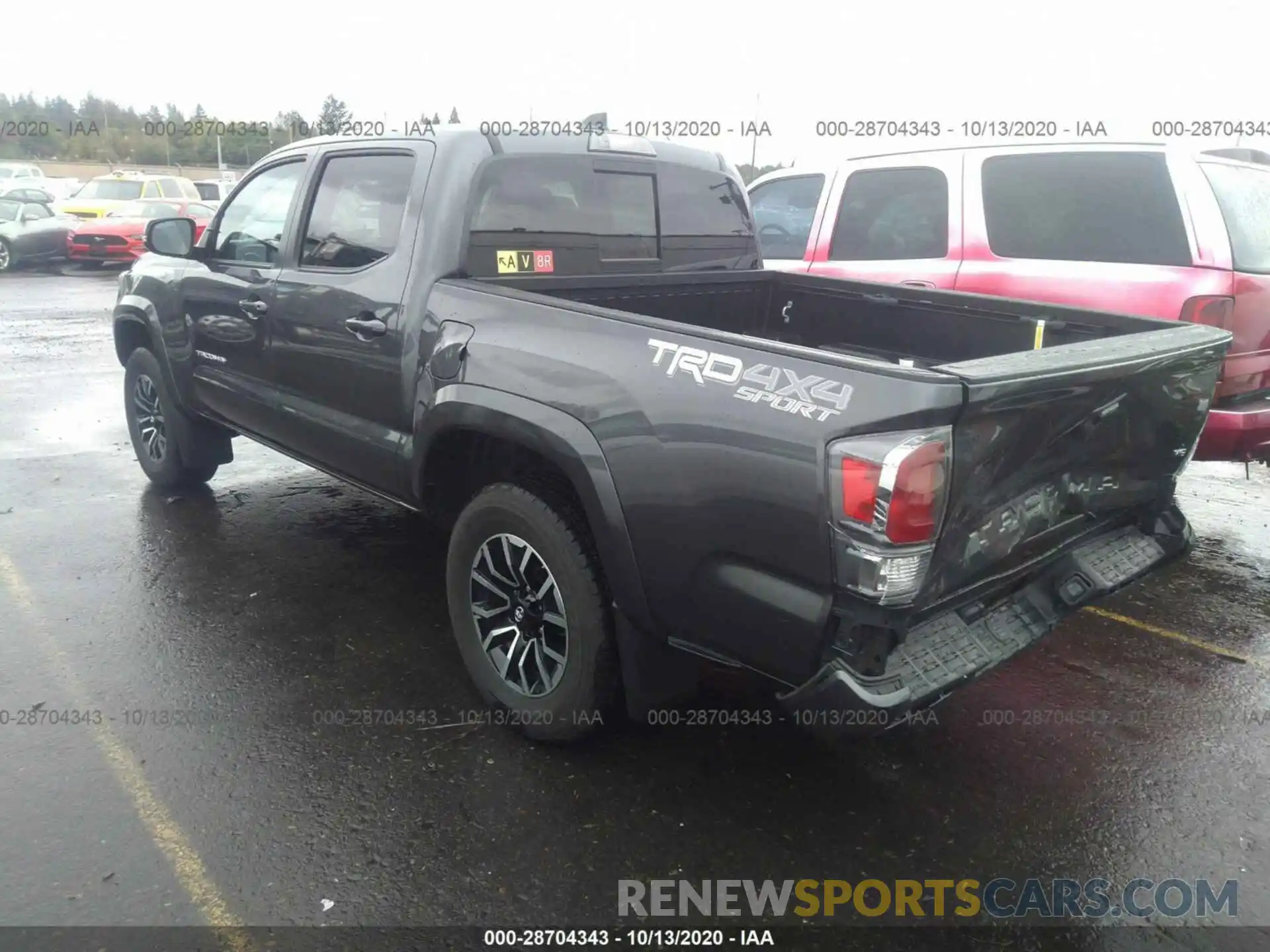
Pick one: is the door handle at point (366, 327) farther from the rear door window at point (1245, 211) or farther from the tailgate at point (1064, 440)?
the rear door window at point (1245, 211)

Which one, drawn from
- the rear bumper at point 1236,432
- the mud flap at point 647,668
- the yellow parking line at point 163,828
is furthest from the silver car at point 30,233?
the rear bumper at point 1236,432

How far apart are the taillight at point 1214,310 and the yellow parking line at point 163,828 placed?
4.43m

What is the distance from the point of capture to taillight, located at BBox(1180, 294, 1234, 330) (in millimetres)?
4195

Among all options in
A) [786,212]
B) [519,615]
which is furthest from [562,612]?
[786,212]

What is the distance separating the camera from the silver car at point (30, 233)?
1678cm

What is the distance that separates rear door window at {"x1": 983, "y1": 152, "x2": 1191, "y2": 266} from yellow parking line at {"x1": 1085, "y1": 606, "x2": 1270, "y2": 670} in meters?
1.71

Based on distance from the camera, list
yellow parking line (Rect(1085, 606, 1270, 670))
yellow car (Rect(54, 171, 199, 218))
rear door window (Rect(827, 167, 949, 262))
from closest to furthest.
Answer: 1. yellow parking line (Rect(1085, 606, 1270, 670))
2. rear door window (Rect(827, 167, 949, 262))
3. yellow car (Rect(54, 171, 199, 218))

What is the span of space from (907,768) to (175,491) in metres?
4.46

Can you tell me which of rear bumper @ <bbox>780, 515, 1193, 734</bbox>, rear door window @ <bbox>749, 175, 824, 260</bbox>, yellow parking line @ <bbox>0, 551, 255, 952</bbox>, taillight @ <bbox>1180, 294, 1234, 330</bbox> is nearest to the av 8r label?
rear bumper @ <bbox>780, 515, 1193, 734</bbox>

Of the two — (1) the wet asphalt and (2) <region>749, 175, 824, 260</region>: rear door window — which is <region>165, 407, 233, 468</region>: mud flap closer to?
(1) the wet asphalt

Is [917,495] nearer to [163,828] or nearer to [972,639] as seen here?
[972,639]

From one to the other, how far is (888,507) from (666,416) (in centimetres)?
66

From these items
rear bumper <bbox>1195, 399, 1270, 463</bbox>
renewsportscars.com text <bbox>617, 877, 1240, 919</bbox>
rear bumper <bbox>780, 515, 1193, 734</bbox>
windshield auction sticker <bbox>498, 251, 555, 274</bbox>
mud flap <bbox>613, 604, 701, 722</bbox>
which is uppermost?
windshield auction sticker <bbox>498, 251, 555, 274</bbox>

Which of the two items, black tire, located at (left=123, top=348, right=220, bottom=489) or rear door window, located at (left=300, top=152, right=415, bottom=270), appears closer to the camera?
rear door window, located at (left=300, top=152, right=415, bottom=270)
